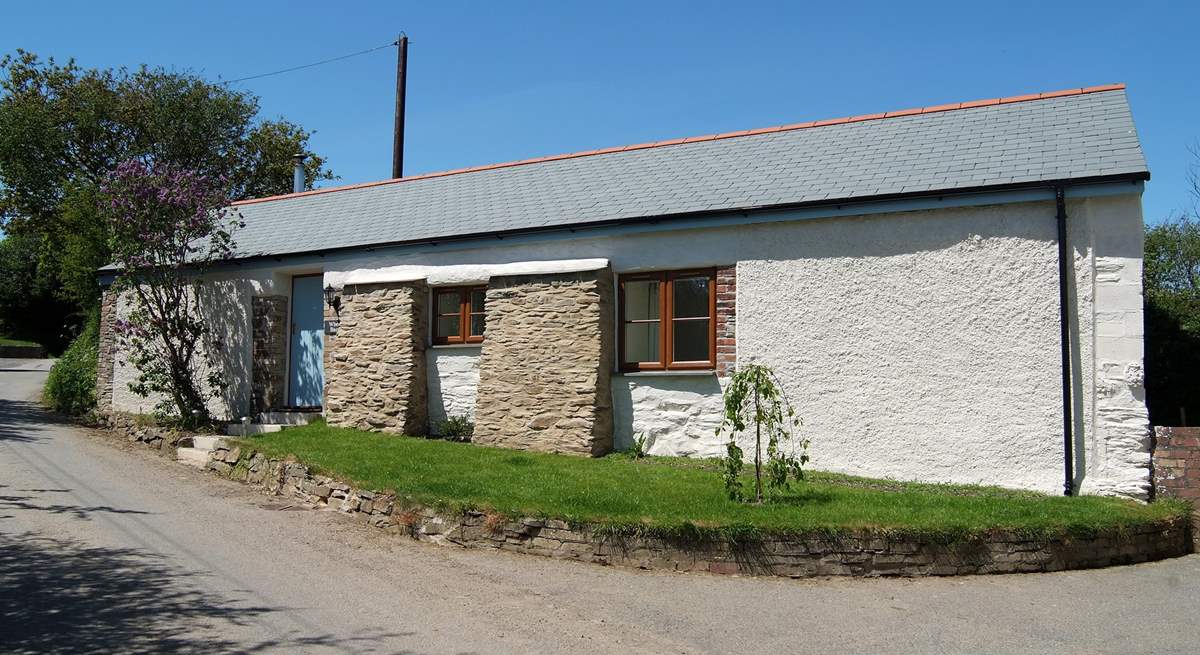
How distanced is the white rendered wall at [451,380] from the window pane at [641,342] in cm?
232

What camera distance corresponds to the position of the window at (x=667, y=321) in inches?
459

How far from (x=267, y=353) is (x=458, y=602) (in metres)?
9.51

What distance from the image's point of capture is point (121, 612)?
19.7 feet

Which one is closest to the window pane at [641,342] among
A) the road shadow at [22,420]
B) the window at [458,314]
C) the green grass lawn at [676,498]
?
the green grass lawn at [676,498]

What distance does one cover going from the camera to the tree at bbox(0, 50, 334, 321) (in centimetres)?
2453

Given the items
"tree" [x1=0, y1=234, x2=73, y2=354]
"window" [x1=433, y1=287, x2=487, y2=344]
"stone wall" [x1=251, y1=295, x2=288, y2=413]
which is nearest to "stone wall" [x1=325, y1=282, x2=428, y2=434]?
"window" [x1=433, y1=287, x2=487, y2=344]

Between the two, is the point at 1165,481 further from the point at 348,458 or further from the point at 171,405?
the point at 171,405

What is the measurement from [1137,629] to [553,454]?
6.94 meters

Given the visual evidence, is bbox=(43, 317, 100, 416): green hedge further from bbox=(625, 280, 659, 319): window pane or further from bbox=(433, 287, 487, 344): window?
bbox=(625, 280, 659, 319): window pane

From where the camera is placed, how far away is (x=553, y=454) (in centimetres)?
1170

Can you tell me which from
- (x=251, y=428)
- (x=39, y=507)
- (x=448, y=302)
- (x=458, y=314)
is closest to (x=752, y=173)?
(x=458, y=314)

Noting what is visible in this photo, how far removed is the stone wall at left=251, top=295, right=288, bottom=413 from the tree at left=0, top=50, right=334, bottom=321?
982 cm

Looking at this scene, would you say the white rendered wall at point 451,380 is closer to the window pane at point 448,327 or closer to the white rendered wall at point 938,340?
the window pane at point 448,327

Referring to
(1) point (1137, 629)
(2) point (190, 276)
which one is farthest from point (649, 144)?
(1) point (1137, 629)
